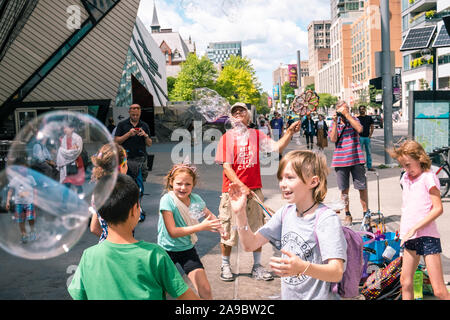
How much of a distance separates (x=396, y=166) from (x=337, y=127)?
7.60 m

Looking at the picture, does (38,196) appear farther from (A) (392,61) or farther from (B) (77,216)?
(A) (392,61)

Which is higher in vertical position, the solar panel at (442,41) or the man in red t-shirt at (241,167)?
the solar panel at (442,41)

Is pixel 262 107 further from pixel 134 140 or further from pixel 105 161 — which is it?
pixel 105 161

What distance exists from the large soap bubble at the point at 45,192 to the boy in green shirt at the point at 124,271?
62cm

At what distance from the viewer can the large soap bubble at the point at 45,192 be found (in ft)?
9.30

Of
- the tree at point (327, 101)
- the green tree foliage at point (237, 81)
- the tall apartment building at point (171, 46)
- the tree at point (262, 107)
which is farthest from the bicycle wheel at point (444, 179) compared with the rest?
the tree at point (327, 101)

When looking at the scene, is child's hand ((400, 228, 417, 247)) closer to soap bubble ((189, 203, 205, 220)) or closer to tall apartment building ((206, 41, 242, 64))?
soap bubble ((189, 203, 205, 220))

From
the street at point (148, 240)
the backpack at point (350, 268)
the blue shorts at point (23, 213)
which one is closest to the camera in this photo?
the backpack at point (350, 268)

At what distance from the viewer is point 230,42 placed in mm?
170750

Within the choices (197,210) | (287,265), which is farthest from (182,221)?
(287,265)

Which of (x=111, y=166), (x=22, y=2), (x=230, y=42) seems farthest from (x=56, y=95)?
(x=230, y=42)

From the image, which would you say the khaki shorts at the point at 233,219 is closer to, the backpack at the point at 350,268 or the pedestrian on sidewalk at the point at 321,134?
the backpack at the point at 350,268

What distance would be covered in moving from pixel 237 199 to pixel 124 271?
0.72 m

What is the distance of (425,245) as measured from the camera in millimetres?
3555
